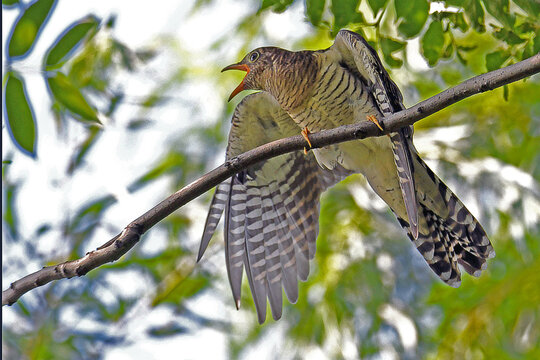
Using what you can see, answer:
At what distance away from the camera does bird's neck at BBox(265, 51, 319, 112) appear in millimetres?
2625

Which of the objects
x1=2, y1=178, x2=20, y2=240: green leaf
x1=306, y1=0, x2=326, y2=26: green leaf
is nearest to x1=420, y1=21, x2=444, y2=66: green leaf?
x1=306, y1=0, x2=326, y2=26: green leaf

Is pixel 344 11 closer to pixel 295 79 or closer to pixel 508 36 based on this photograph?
pixel 508 36

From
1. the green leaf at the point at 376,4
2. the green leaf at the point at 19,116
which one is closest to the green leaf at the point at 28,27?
the green leaf at the point at 19,116

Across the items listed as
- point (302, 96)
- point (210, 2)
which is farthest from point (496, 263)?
point (210, 2)

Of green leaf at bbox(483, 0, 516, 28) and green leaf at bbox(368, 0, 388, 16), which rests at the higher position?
green leaf at bbox(368, 0, 388, 16)

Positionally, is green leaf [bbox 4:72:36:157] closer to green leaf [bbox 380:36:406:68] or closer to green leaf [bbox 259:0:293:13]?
green leaf [bbox 259:0:293:13]

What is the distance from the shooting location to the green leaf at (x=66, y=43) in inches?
71.0

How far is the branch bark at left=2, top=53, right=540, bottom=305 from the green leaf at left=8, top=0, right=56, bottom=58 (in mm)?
525

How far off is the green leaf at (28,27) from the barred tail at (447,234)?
1552mm

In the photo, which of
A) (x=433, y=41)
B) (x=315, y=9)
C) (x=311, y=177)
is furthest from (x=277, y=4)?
(x=311, y=177)

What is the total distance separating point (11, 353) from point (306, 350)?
1604 millimetres

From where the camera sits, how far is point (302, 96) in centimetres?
263

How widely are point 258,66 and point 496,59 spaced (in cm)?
108

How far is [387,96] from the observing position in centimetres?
230
